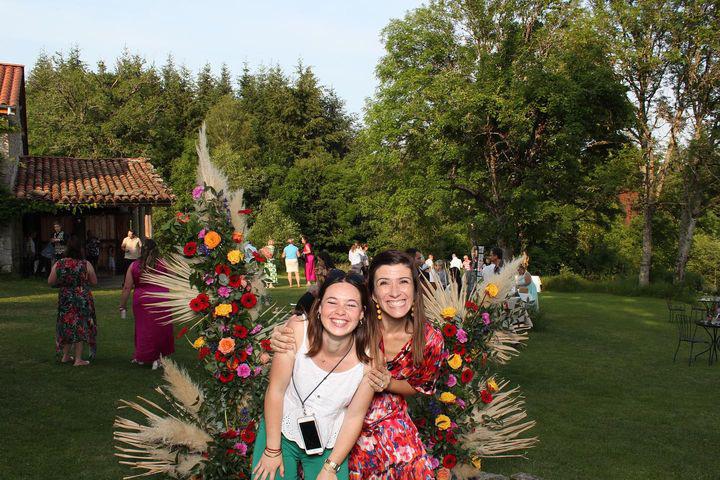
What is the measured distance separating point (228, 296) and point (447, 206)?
1247 inches

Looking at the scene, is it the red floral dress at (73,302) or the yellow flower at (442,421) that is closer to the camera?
the yellow flower at (442,421)

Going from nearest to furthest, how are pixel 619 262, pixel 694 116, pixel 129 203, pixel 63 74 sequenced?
pixel 129 203 → pixel 694 116 → pixel 619 262 → pixel 63 74

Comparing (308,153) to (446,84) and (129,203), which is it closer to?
(446,84)

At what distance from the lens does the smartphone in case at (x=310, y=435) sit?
11.1 ft

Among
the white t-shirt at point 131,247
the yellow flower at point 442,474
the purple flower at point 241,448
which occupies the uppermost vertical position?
the white t-shirt at point 131,247

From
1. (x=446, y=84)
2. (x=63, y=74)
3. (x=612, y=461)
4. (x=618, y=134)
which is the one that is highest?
(x=63, y=74)

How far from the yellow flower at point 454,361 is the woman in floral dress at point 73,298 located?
6630 mm

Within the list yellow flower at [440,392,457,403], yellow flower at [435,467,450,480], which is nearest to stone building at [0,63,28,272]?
yellow flower at [440,392,457,403]

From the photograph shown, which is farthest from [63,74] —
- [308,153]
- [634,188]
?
[634,188]

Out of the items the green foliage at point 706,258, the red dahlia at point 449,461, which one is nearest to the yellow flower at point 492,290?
the red dahlia at point 449,461

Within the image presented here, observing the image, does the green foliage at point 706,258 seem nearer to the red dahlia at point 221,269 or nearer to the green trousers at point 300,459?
the red dahlia at point 221,269

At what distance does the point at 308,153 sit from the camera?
55.9 m

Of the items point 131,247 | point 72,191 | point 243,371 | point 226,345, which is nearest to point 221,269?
point 226,345

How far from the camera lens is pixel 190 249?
5.32 metres
